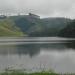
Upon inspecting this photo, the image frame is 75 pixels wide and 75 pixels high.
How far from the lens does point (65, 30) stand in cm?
16962

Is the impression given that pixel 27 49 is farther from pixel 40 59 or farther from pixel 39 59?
pixel 40 59

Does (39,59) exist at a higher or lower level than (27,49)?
higher

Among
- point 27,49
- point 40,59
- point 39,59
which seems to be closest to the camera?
point 40,59

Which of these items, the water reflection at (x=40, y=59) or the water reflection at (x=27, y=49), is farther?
the water reflection at (x=27, y=49)

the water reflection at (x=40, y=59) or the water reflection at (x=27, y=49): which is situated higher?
the water reflection at (x=40, y=59)

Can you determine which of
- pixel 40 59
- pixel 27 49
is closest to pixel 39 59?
pixel 40 59

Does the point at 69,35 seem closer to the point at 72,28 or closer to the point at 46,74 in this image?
the point at 72,28

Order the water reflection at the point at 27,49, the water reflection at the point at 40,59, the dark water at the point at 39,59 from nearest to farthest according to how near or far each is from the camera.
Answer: the dark water at the point at 39,59 → the water reflection at the point at 40,59 → the water reflection at the point at 27,49

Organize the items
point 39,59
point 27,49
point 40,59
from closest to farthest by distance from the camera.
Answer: point 40,59 < point 39,59 < point 27,49

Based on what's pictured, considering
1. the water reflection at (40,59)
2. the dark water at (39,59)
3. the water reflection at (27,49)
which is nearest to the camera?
the dark water at (39,59)

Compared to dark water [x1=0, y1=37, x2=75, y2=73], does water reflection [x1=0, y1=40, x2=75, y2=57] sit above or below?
below

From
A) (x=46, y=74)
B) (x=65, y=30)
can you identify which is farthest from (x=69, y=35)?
(x=46, y=74)

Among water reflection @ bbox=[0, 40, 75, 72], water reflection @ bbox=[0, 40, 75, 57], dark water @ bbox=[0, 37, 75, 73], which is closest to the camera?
dark water @ bbox=[0, 37, 75, 73]

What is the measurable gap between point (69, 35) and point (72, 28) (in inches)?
298
